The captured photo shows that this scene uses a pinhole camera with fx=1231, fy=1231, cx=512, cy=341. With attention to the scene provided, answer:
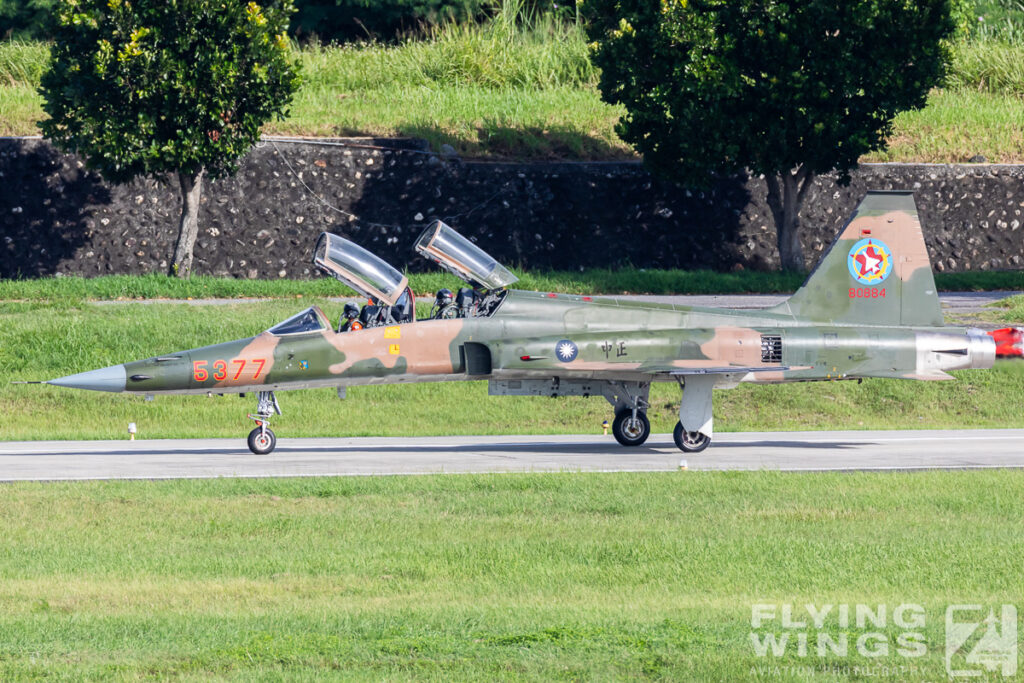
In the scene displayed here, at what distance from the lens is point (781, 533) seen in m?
12.6

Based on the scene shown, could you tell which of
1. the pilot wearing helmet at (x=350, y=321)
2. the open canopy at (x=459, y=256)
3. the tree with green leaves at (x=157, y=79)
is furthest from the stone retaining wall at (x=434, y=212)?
the pilot wearing helmet at (x=350, y=321)

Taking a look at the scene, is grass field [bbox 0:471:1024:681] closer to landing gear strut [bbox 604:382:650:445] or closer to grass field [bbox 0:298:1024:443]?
landing gear strut [bbox 604:382:650:445]

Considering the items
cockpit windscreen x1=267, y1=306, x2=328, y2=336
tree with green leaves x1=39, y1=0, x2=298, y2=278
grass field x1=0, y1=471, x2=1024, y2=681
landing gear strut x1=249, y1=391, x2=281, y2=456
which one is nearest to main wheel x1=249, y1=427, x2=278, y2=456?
landing gear strut x1=249, y1=391, x2=281, y2=456

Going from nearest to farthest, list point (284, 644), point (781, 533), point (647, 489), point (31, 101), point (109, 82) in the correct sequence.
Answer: point (284, 644) → point (781, 533) → point (647, 489) → point (109, 82) → point (31, 101)

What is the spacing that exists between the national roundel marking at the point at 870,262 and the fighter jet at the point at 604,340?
0.06ft

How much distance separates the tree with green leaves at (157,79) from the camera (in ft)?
106

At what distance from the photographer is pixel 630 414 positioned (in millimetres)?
20156

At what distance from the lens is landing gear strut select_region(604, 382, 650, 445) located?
65.7 feet

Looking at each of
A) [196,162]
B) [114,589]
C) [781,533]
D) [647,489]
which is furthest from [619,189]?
[114,589]

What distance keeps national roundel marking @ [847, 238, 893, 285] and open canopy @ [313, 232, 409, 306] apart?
24.0ft

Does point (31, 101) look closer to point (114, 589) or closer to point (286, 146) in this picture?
point (286, 146)

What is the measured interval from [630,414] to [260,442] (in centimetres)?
594

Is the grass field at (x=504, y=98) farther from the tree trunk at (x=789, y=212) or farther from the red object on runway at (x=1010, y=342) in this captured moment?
the red object on runway at (x=1010, y=342)

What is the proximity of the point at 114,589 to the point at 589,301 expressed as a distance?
10625 millimetres
